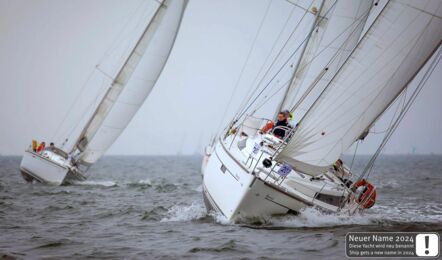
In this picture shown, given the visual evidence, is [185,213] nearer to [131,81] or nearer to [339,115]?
[339,115]

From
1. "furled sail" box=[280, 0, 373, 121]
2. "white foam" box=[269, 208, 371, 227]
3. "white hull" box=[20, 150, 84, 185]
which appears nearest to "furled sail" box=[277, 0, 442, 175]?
"white foam" box=[269, 208, 371, 227]

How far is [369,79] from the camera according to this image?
11.1 m

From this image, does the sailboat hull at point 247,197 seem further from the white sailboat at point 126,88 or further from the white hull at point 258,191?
the white sailboat at point 126,88

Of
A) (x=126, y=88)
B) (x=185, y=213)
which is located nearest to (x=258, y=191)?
(x=185, y=213)

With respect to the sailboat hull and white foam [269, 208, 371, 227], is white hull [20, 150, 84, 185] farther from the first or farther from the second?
white foam [269, 208, 371, 227]

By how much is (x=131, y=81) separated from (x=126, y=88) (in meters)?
0.43

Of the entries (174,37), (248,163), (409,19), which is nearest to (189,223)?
(248,163)

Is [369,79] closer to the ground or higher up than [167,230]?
higher up

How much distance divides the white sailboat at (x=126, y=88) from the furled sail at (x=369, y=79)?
15.6m

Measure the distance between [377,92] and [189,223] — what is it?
543 cm

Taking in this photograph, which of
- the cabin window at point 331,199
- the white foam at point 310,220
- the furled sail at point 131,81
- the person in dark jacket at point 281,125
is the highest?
the furled sail at point 131,81

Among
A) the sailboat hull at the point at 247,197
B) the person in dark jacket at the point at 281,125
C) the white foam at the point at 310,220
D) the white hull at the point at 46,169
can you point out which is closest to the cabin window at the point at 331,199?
the white foam at the point at 310,220

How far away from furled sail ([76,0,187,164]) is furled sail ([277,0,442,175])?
15.6m

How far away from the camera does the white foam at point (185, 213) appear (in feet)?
44.8
